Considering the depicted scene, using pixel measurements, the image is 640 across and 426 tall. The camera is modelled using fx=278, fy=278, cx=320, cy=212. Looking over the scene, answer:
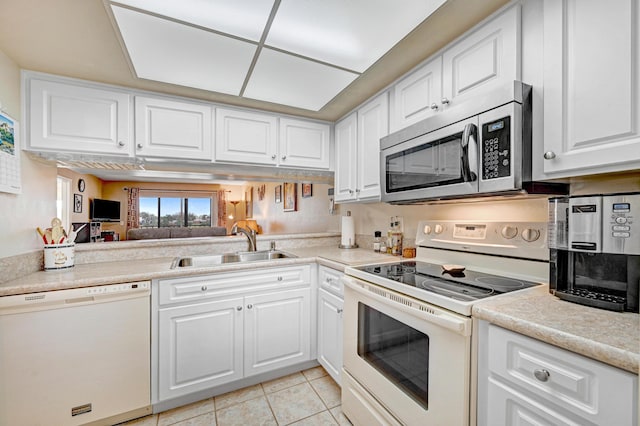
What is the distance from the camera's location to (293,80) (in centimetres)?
174

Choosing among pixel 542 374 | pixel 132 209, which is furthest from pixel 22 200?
pixel 132 209

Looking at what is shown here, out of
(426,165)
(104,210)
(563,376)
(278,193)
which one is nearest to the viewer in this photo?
(563,376)

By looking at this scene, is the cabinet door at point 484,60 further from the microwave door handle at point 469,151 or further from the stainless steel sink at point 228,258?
the stainless steel sink at point 228,258

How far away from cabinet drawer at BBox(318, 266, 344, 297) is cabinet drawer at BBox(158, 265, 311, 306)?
0.10 meters

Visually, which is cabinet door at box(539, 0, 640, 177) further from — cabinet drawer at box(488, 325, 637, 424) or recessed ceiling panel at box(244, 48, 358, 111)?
recessed ceiling panel at box(244, 48, 358, 111)

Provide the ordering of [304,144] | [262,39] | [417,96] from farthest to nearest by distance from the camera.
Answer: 1. [304,144]
2. [417,96]
3. [262,39]

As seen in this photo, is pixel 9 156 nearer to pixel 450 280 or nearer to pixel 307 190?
pixel 450 280

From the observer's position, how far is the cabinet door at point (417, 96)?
4.81ft

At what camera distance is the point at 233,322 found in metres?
1.83

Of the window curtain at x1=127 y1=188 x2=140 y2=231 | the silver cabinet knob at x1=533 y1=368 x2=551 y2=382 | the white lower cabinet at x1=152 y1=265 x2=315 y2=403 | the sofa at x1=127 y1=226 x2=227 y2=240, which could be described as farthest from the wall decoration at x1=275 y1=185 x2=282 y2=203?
the window curtain at x1=127 y1=188 x2=140 y2=231

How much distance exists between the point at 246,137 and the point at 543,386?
214cm

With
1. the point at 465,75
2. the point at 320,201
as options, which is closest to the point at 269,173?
the point at 320,201

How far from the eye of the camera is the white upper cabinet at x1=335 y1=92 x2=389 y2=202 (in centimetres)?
192

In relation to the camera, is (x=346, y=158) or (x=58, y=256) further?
(x=346, y=158)
